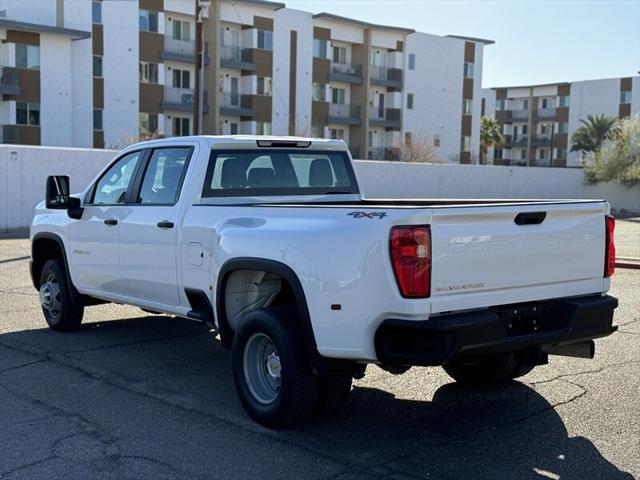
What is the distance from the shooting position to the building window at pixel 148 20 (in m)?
46.8

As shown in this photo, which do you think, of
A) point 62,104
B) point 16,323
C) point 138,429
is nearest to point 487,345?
point 138,429

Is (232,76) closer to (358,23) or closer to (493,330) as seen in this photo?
(358,23)

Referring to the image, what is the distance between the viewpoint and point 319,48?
55.7 meters

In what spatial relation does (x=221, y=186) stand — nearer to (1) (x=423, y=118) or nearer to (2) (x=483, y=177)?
(2) (x=483, y=177)

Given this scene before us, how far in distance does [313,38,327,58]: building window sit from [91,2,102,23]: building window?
15786 mm

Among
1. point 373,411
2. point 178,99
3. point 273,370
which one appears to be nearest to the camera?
point 273,370

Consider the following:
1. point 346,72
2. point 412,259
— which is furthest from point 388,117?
point 412,259

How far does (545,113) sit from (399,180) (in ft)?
206

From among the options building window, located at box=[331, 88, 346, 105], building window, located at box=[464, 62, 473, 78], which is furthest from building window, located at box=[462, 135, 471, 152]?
building window, located at box=[331, 88, 346, 105]

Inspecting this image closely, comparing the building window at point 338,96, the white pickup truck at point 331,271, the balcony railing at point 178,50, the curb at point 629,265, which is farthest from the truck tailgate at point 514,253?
the building window at point 338,96

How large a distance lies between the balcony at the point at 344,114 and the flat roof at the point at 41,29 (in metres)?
19.7

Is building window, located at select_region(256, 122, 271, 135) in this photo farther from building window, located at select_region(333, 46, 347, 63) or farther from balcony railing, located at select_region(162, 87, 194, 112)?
building window, located at select_region(333, 46, 347, 63)

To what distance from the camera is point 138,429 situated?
5562 mm

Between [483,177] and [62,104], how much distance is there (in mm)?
22439
